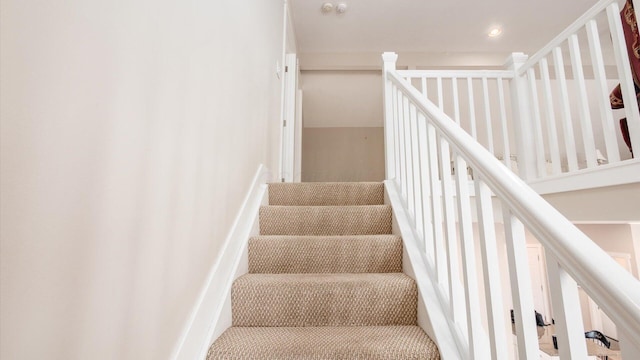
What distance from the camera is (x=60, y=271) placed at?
508mm

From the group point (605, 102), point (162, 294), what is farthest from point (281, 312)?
point (605, 102)

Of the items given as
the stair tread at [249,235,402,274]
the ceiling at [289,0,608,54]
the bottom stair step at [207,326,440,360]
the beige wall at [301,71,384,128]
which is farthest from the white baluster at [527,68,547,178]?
the beige wall at [301,71,384,128]

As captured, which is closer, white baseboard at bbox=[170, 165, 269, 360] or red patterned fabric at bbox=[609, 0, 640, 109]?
white baseboard at bbox=[170, 165, 269, 360]

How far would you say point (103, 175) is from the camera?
605 mm

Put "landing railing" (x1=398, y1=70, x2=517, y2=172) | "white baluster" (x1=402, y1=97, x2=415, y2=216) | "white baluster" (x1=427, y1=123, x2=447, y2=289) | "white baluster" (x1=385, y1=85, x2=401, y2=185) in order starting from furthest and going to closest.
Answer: "landing railing" (x1=398, y1=70, x2=517, y2=172), "white baluster" (x1=385, y1=85, x2=401, y2=185), "white baluster" (x1=402, y1=97, x2=415, y2=216), "white baluster" (x1=427, y1=123, x2=447, y2=289)

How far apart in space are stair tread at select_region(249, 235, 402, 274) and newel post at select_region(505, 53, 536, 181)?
134cm

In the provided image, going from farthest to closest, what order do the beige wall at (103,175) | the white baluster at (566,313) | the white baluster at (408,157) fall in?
1. the white baluster at (408,157)
2. the white baluster at (566,313)
3. the beige wall at (103,175)

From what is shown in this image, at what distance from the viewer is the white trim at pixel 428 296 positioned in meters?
0.98

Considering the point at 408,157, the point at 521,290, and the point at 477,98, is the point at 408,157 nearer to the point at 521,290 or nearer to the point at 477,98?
the point at 521,290

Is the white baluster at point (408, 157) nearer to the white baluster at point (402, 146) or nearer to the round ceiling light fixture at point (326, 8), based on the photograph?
the white baluster at point (402, 146)

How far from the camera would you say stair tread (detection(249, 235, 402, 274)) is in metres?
1.51

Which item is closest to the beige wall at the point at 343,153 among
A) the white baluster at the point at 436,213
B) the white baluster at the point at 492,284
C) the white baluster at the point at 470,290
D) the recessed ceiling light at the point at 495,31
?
the recessed ceiling light at the point at 495,31

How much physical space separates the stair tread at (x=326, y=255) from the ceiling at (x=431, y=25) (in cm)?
287

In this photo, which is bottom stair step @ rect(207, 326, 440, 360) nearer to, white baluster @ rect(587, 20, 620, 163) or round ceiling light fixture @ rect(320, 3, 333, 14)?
white baluster @ rect(587, 20, 620, 163)
